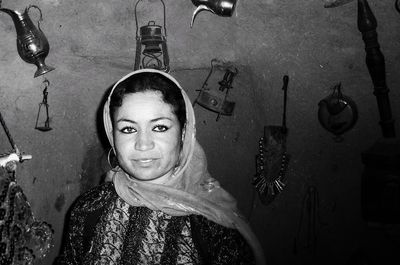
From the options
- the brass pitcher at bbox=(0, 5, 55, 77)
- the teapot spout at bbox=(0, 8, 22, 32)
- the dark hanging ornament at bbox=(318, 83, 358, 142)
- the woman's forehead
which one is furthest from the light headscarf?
the dark hanging ornament at bbox=(318, 83, 358, 142)

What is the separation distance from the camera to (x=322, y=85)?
2.68 m

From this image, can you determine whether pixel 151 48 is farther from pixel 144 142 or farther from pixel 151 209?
pixel 151 209

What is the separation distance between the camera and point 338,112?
103 inches

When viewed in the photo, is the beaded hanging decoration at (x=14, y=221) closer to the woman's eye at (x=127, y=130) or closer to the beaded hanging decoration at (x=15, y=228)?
the beaded hanging decoration at (x=15, y=228)

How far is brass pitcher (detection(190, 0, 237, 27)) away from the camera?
96.0 inches

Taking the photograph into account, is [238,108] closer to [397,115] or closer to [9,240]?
[397,115]

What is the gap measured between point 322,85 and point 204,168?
1.45 m

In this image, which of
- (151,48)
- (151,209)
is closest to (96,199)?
(151,209)

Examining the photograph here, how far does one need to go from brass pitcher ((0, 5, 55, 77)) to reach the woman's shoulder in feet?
3.43

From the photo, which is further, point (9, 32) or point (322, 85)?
point (322, 85)

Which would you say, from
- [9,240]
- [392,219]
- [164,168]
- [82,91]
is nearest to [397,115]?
[392,219]

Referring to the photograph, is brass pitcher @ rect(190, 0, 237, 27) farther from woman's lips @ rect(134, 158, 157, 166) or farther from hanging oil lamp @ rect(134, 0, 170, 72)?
woman's lips @ rect(134, 158, 157, 166)

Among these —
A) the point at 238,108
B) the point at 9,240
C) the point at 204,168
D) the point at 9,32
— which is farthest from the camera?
the point at 238,108

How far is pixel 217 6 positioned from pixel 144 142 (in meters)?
1.44
